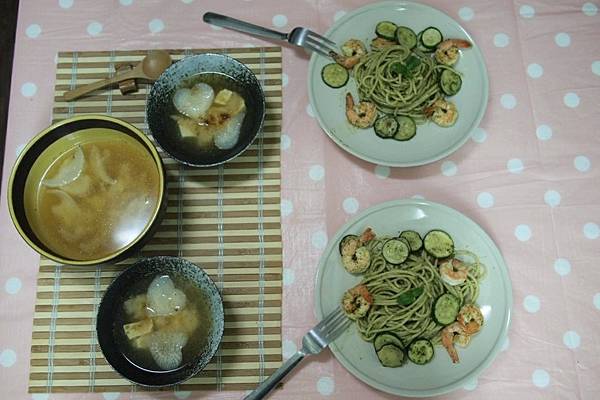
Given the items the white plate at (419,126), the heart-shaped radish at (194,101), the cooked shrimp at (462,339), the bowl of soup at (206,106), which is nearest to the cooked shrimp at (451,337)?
the cooked shrimp at (462,339)

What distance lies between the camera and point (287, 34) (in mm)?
2316

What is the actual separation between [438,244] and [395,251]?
0.16m

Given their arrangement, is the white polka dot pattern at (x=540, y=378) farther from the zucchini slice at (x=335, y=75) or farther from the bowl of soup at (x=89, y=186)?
the bowl of soup at (x=89, y=186)

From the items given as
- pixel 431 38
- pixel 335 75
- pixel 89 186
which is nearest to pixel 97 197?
pixel 89 186

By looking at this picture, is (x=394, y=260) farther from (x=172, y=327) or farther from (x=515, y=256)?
(x=172, y=327)

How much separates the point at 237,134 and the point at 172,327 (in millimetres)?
768

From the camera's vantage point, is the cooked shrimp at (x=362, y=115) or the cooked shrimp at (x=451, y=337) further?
the cooked shrimp at (x=362, y=115)

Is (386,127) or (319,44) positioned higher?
(319,44)

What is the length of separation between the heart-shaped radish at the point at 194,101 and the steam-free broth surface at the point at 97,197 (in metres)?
0.27

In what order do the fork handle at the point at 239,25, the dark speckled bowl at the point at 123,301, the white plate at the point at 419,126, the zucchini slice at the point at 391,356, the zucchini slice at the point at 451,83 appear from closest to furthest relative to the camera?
the dark speckled bowl at the point at 123,301 → the zucchini slice at the point at 391,356 → the white plate at the point at 419,126 → the zucchini slice at the point at 451,83 → the fork handle at the point at 239,25

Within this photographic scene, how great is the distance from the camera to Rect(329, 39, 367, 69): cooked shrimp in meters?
2.20

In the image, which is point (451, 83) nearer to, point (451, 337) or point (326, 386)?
point (451, 337)

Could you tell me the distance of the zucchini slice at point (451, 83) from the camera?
85.6 inches

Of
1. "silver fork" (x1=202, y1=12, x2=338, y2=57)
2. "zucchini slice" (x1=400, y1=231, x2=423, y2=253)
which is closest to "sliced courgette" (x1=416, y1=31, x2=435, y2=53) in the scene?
"silver fork" (x1=202, y1=12, x2=338, y2=57)
